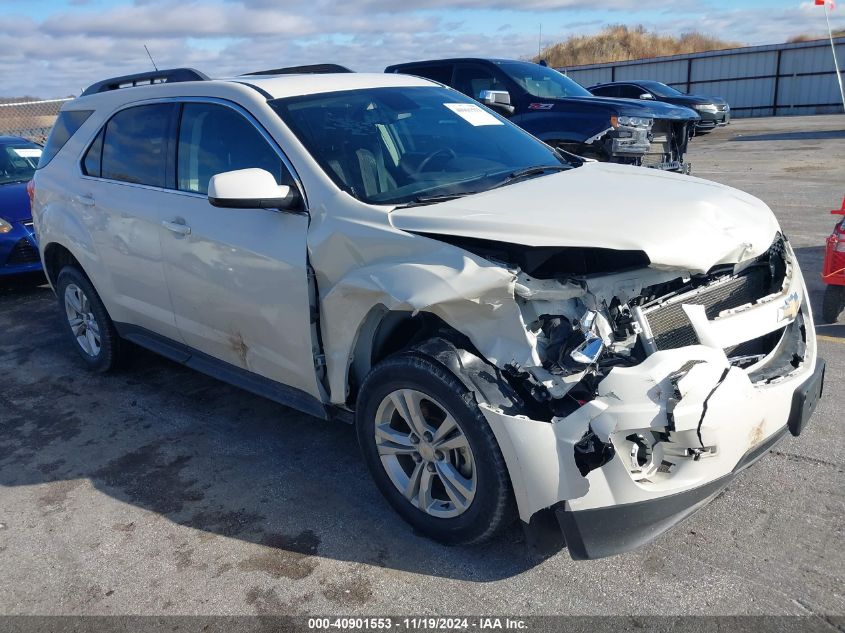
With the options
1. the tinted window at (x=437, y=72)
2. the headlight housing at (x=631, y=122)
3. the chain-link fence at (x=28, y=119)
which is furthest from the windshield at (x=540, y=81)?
the chain-link fence at (x=28, y=119)

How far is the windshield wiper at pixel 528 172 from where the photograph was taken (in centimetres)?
368

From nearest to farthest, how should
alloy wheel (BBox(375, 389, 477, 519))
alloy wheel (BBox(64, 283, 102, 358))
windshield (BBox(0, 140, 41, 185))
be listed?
alloy wheel (BBox(375, 389, 477, 519)) → alloy wheel (BBox(64, 283, 102, 358)) → windshield (BBox(0, 140, 41, 185))

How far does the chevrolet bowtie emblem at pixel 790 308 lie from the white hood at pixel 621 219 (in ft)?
0.88

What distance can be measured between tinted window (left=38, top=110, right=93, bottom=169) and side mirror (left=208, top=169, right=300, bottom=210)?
2.43 meters

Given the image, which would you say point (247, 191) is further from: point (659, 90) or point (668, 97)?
point (659, 90)

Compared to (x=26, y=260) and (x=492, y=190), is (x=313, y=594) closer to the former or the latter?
(x=492, y=190)

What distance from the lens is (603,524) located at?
2627 millimetres

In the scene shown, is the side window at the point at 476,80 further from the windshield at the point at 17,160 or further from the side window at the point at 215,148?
the side window at the point at 215,148

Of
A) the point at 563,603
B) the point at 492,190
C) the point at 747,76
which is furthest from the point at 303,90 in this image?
the point at 747,76

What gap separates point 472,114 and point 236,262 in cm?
167

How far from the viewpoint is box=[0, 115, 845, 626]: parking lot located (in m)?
2.86

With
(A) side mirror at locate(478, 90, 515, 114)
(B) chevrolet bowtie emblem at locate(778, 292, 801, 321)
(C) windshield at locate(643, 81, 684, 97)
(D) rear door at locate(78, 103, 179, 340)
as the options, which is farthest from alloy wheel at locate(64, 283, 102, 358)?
(C) windshield at locate(643, 81, 684, 97)

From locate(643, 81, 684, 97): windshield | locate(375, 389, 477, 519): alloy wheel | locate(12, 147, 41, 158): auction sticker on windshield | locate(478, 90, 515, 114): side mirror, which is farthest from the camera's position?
locate(643, 81, 684, 97): windshield

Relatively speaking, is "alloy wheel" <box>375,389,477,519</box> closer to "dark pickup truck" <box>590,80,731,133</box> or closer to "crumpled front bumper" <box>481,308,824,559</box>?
"crumpled front bumper" <box>481,308,824,559</box>
